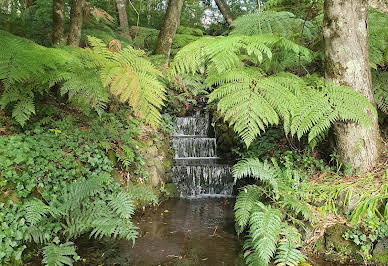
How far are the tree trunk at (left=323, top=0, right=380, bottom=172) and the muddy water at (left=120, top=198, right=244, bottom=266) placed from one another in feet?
6.38

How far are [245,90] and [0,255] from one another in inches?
114

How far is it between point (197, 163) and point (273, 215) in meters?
3.32

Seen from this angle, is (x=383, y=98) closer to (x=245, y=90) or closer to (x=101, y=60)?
(x=245, y=90)

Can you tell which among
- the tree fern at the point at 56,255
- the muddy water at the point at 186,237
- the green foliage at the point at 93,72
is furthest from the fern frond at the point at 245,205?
the tree fern at the point at 56,255

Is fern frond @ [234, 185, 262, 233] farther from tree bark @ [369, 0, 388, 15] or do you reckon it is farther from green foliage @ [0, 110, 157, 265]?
tree bark @ [369, 0, 388, 15]

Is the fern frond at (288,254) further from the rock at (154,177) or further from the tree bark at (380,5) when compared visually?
the tree bark at (380,5)

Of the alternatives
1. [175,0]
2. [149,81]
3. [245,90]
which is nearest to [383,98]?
[245,90]

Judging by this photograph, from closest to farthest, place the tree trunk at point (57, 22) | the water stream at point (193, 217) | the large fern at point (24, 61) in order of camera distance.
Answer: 1. the large fern at point (24, 61)
2. the water stream at point (193, 217)
3. the tree trunk at point (57, 22)

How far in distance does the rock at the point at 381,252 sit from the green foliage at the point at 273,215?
69cm

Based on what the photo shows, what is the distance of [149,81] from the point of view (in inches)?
98.3

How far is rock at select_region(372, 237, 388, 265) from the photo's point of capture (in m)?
3.00

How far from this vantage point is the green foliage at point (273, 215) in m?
2.95

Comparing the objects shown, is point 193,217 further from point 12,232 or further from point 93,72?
point 93,72

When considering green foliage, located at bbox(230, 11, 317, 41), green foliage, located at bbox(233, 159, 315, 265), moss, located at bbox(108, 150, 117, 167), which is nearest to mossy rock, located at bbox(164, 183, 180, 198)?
moss, located at bbox(108, 150, 117, 167)
